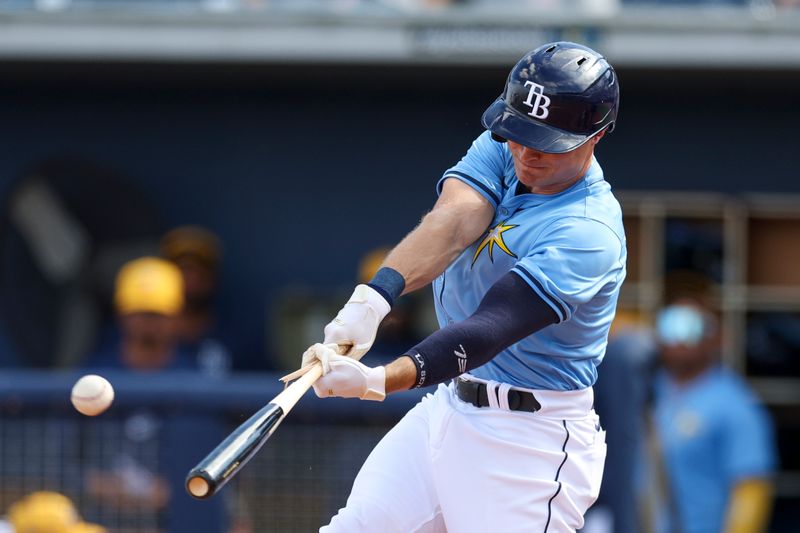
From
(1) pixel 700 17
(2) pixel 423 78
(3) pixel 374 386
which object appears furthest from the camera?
(2) pixel 423 78

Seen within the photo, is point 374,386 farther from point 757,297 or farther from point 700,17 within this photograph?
point 757,297

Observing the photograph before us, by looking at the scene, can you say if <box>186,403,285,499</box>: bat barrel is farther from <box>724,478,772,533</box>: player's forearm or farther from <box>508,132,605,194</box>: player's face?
<box>724,478,772,533</box>: player's forearm

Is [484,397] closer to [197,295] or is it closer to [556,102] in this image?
[556,102]

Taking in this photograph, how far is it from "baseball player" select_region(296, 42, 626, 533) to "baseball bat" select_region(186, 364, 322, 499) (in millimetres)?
240

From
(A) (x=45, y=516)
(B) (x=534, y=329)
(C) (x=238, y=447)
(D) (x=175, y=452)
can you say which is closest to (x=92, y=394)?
(C) (x=238, y=447)

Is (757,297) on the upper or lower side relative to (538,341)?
upper

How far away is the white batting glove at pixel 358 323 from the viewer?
330cm

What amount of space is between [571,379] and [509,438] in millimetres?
214

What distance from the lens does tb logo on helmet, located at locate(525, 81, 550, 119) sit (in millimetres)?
3422

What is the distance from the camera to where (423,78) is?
7492mm

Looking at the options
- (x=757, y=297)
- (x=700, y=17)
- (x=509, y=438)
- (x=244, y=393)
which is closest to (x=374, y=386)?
(x=509, y=438)

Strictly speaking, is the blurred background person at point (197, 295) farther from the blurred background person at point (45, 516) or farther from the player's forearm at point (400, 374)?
the player's forearm at point (400, 374)

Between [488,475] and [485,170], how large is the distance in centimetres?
78

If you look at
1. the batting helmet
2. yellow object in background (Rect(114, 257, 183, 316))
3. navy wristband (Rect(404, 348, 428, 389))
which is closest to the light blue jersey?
the batting helmet
